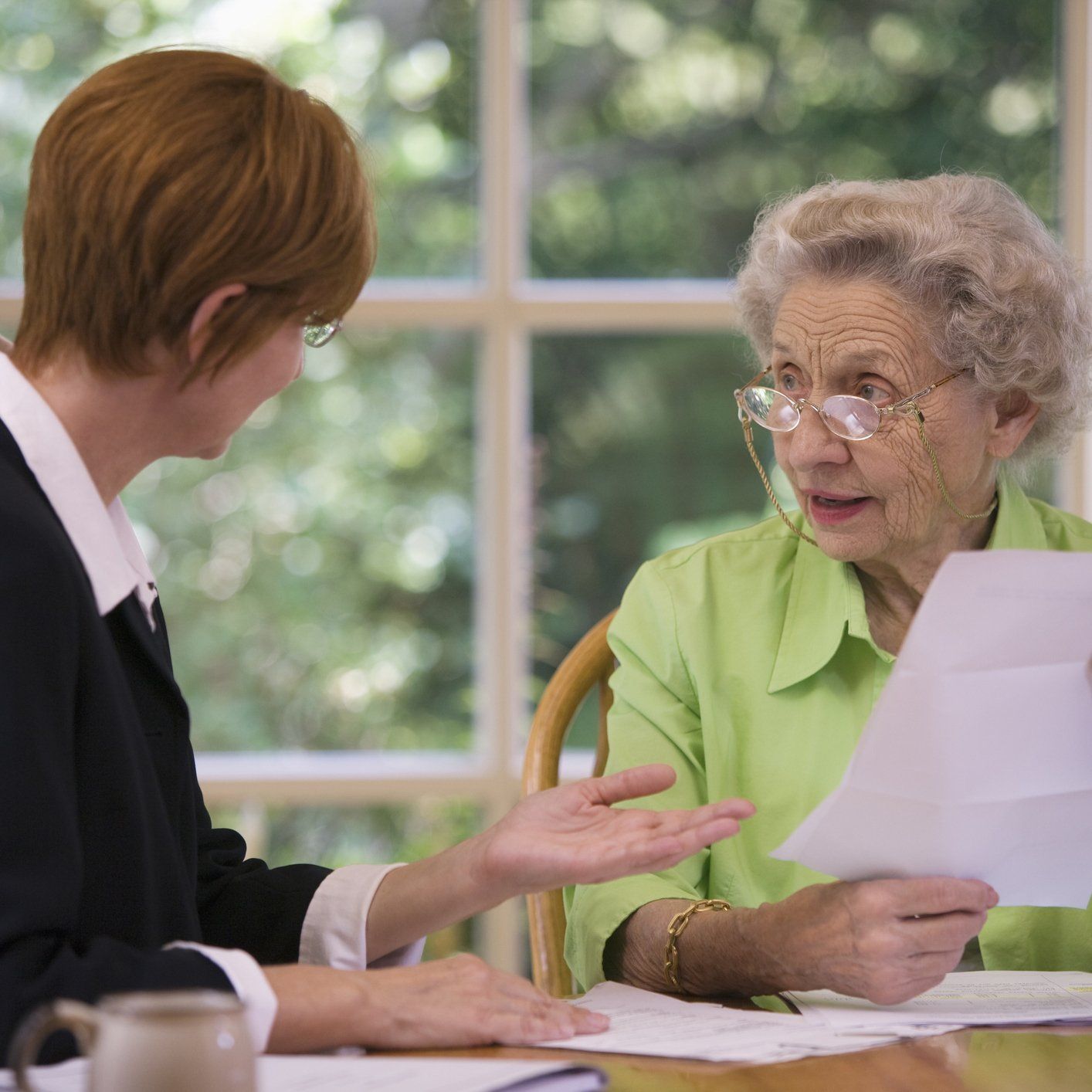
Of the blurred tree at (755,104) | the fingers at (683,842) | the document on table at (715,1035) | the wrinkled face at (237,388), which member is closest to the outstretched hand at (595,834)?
the fingers at (683,842)

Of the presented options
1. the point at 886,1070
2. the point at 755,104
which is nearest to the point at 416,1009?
the point at 886,1070

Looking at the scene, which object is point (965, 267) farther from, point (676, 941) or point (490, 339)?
point (490, 339)

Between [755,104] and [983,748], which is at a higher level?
[755,104]

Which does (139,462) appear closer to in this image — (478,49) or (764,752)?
(764,752)

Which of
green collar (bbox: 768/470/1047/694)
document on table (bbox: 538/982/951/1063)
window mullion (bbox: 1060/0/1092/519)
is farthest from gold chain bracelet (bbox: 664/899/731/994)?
window mullion (bbox: 1060/0/1092/519)

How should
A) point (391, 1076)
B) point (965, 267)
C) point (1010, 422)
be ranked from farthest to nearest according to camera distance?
point (1010, 422)
point (965, 267)
point (391, 1076)

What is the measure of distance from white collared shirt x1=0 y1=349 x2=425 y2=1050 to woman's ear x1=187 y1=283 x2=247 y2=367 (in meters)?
0.12

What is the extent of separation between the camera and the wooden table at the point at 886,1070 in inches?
36.5

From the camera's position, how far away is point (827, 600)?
5.24 ft

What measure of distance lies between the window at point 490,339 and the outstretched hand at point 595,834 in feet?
6.00

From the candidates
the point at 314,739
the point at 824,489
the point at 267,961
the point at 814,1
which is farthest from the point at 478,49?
the point at 267,961

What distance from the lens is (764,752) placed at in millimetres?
1541

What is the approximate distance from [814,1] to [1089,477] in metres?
1.19

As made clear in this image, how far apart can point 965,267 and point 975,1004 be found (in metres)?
0.80
